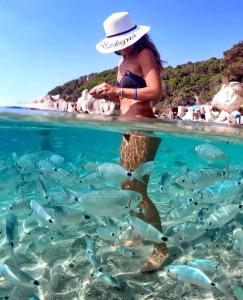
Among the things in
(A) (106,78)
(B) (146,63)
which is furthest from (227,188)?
(A) (106,78)

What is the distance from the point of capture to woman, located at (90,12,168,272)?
5062 millimetres

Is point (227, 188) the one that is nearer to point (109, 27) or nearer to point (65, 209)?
point (65, 209)

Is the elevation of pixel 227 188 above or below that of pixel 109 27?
below

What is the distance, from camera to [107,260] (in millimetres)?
5895

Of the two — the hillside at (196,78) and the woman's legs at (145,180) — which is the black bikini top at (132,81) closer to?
the woman's legs at (145,180)

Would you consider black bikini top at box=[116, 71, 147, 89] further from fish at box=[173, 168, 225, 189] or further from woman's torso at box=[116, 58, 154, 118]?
fish at box=[173, 168, 225, 189]

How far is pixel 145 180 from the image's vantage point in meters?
5.23

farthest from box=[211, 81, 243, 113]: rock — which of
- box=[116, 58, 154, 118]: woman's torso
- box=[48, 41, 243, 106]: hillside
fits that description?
box=[116, 58, 154, 118]: woman's torso

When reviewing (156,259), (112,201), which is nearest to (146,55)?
(112,201)

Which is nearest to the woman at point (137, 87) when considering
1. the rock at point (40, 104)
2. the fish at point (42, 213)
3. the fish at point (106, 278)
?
the fish at point (106, 278)

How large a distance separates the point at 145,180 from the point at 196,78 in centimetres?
4871

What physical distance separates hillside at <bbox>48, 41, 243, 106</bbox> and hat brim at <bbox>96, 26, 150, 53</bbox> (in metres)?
38.6

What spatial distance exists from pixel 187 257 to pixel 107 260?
43.2 inches

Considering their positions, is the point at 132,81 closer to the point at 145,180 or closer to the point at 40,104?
the point at 145,180
